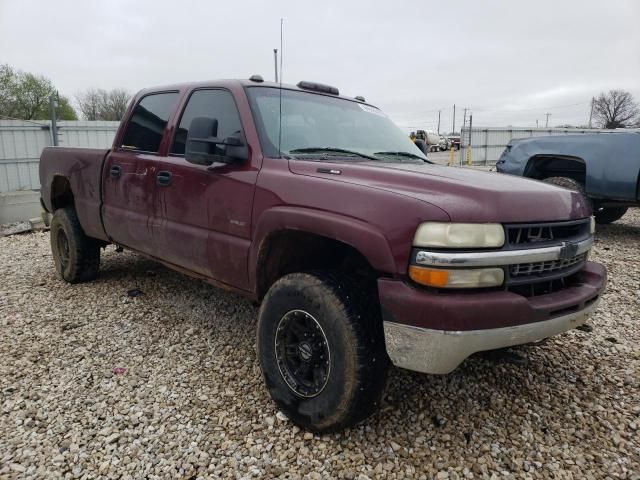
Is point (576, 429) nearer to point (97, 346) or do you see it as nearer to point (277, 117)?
point (277, 117)

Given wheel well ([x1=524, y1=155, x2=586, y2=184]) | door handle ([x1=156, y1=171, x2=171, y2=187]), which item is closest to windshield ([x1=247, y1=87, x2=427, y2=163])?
door handle ([x1=156, y1=171, x2=171, y2=187])

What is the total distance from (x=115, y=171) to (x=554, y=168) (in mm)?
6380

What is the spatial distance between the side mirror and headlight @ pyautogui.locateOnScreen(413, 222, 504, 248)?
1.29 metres

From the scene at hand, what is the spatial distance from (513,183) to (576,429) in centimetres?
135

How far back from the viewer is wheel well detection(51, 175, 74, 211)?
4926 mm

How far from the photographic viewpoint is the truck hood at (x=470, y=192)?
2078 millimetres

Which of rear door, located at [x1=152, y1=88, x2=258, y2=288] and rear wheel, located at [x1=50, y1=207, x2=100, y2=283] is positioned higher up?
rear door, located at [x1=152, y1=88, x2=258, y2=288]

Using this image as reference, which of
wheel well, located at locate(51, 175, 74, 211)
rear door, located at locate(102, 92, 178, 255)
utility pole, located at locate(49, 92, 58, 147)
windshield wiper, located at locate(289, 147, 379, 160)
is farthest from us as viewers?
utility pole, located at locate(49, 92, 58, 147)

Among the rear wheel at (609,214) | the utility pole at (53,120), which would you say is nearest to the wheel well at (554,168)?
the rear wheel at (609,214)

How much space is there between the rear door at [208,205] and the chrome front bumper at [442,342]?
3.68ft

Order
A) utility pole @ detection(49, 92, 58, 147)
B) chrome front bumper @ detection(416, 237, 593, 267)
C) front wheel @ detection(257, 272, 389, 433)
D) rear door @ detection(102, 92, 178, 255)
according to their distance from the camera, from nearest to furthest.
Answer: chrome front bumper @ detection(416, 237, 593, 267)
front wheel @ detection(257, 272, 389, 433)
rear door @ detection(102, 92, 178, 255)
utility pole @ detection(49, 92, 58, 147)

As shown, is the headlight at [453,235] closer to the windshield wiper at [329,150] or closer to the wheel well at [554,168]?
the windshield wiper at [329,150]

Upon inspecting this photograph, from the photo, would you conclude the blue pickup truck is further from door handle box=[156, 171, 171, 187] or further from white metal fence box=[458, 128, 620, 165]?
white metal fence box=[458, 128, 620, 165]

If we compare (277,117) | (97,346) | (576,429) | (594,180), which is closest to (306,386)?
(576,429)
